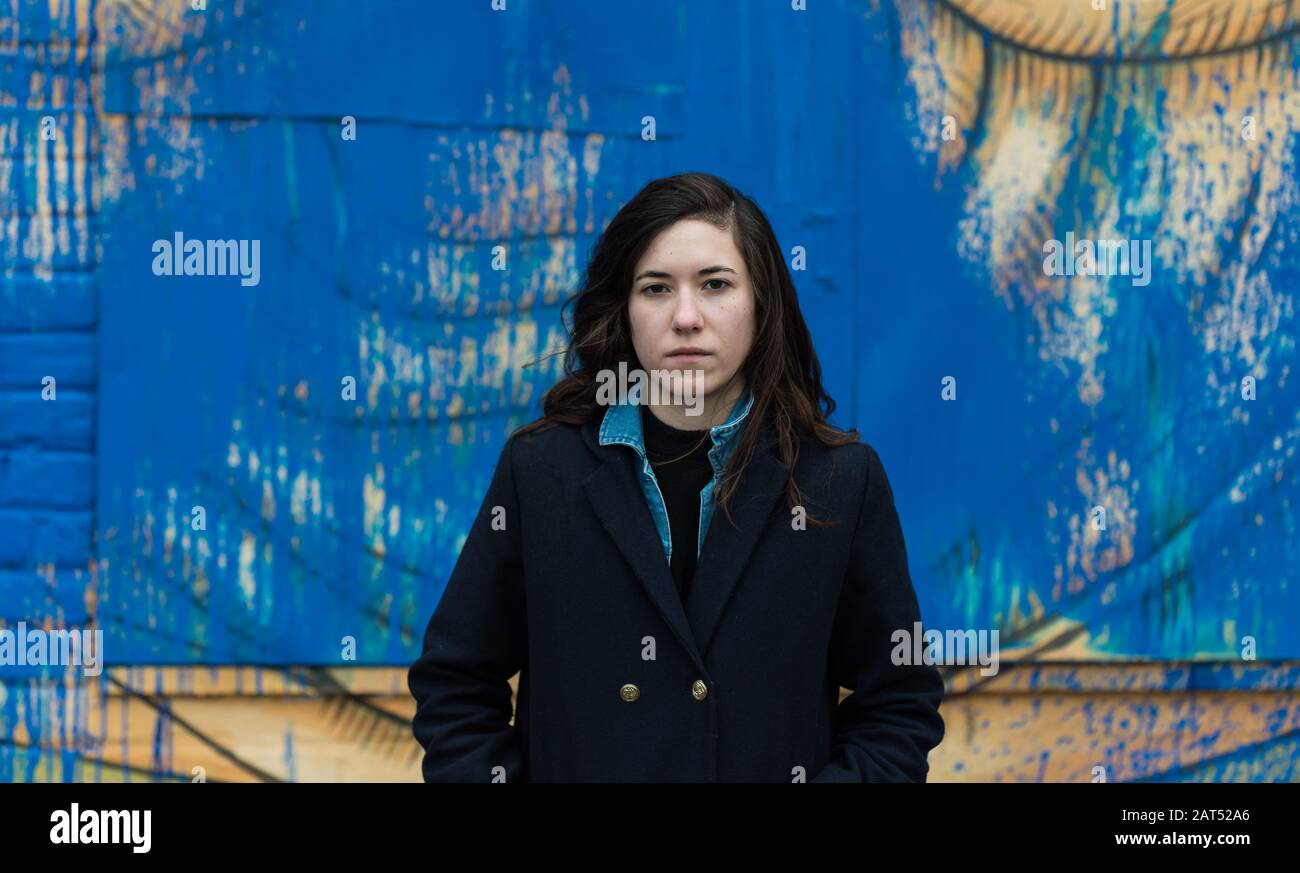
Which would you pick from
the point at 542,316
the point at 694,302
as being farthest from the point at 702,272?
the point at 542,316

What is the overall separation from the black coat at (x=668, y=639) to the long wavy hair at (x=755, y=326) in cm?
6

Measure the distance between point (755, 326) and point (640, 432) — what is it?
0.28 m

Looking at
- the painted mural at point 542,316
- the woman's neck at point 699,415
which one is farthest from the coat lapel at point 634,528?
the painted mural at point 542,316

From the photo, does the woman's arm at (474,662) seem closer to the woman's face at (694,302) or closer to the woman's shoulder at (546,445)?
the woman's shoulder at (546,445)

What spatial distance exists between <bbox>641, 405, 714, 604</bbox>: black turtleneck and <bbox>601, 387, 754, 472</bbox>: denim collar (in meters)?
0.02

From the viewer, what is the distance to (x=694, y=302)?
88.0 inches

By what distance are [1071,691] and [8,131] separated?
12.7 feet

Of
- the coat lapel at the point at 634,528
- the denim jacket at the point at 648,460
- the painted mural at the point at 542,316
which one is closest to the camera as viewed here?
the coat lapel at the point at 634,528

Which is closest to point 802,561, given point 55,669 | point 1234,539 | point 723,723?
point 723,723

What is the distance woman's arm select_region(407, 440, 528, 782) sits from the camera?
7.26 ft

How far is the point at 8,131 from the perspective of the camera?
4215 millimetres

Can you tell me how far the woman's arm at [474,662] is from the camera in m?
2.21
